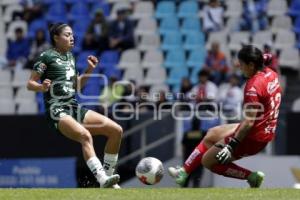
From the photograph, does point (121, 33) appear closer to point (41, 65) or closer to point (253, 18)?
point (253, 18)

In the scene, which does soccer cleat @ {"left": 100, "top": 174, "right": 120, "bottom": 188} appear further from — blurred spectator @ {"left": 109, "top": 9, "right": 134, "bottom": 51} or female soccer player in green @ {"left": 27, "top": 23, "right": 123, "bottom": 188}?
blurred spectator @ {"left": 109, "top": 9, "right": 134, "bottom": 51}

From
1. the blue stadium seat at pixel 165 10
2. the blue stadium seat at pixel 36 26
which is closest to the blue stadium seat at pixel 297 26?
the blue stadium seat at pixel 165 10

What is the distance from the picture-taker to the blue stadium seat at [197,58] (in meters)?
21.7

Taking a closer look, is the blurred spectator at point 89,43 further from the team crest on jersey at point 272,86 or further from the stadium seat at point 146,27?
the team crest on jersey at point 272,86

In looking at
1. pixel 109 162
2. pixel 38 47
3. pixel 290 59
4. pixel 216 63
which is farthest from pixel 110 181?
pixel 38 47

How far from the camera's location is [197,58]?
21.8 metres

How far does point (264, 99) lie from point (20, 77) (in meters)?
11.1

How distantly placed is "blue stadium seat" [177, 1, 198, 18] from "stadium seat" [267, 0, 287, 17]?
5.84 feet

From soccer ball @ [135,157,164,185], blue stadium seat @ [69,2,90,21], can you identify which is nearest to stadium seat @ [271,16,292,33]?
blue stadium seat @ [69,2,90,21]

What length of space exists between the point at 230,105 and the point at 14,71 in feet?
19.5

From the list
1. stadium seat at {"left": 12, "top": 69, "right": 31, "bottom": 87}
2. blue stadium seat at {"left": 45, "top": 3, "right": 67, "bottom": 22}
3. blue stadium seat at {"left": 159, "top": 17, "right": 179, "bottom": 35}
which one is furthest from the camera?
blue stadium seat at {"left": 45, "top": 3, "right": 67, "bottom": 22}

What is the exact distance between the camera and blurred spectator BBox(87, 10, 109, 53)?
2184 centimetres

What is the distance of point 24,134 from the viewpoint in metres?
18.8

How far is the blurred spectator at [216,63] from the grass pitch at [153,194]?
362 inches
